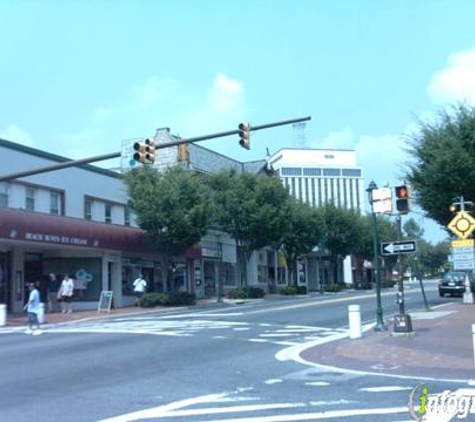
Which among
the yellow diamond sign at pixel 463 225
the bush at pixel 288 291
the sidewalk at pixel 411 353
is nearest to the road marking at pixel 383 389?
the sidewalk at pixel 411 353

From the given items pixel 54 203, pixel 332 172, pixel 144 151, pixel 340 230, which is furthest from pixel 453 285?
pixel 332 172

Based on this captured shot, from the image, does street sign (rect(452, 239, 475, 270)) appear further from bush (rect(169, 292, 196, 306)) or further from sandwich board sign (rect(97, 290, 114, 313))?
bush (rect(169, 292, 196, 306))

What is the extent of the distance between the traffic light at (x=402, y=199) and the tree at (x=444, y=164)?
10.7m

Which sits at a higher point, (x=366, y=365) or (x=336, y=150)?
(x=336, y=150)

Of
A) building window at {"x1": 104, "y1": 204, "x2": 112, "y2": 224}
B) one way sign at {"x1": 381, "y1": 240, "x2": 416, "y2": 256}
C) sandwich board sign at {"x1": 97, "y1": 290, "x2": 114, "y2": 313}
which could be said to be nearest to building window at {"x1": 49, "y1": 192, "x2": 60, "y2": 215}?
building window at {"x1": 104, "y1": 204, "x2": 112, "y2": 224}

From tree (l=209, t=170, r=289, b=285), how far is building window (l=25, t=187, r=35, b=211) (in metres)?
15.0

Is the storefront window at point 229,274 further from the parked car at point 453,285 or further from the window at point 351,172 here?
the window at point 351,172

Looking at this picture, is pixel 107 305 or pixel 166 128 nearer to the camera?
pixel 107 305

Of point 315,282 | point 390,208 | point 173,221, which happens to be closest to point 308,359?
point 390,208

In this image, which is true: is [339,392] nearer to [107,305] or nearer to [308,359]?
[308,359]

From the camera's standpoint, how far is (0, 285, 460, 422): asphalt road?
9.21m

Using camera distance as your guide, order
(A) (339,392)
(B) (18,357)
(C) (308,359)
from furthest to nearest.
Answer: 1. (B) (18,357)
2. (C) (308,359)
3. (A) (339,392)

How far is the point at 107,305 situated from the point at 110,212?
29.1 feet

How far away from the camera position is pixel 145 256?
4475cm
